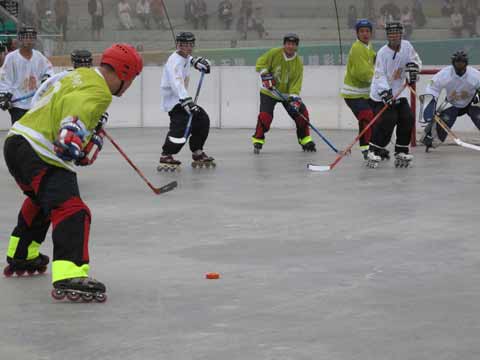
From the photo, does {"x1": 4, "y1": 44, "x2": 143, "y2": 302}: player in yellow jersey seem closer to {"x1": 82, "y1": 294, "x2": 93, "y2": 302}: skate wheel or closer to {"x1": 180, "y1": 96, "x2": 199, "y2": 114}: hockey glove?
{"x1": 82, "y1": 294, "x2": 93, "y2": 302}: skate wheel

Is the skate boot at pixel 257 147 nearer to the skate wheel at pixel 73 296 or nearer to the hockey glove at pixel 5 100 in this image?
the hockey glove at pixel 5 100

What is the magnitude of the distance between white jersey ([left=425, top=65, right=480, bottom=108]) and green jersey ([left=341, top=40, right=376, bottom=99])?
0.83m

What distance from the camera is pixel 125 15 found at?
18094 millimetres

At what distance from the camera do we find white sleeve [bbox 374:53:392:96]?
36.2ft

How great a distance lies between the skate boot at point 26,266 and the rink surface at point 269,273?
94 millimetres

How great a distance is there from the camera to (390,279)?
5.64 meters

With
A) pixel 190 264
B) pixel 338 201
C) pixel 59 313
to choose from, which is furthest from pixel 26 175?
pixel 338 201

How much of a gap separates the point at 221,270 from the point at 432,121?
7.52m

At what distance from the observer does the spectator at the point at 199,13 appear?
58.6ft

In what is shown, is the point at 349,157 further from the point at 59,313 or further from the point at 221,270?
the point at 59,313

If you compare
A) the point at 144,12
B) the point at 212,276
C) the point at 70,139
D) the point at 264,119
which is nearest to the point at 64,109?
the point at 70,139

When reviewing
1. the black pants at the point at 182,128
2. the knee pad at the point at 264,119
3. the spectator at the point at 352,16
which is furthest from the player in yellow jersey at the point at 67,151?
the spectator at the point at 352,16

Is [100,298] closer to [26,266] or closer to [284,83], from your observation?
[26,266]

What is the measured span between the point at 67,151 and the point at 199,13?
13.2 meters
